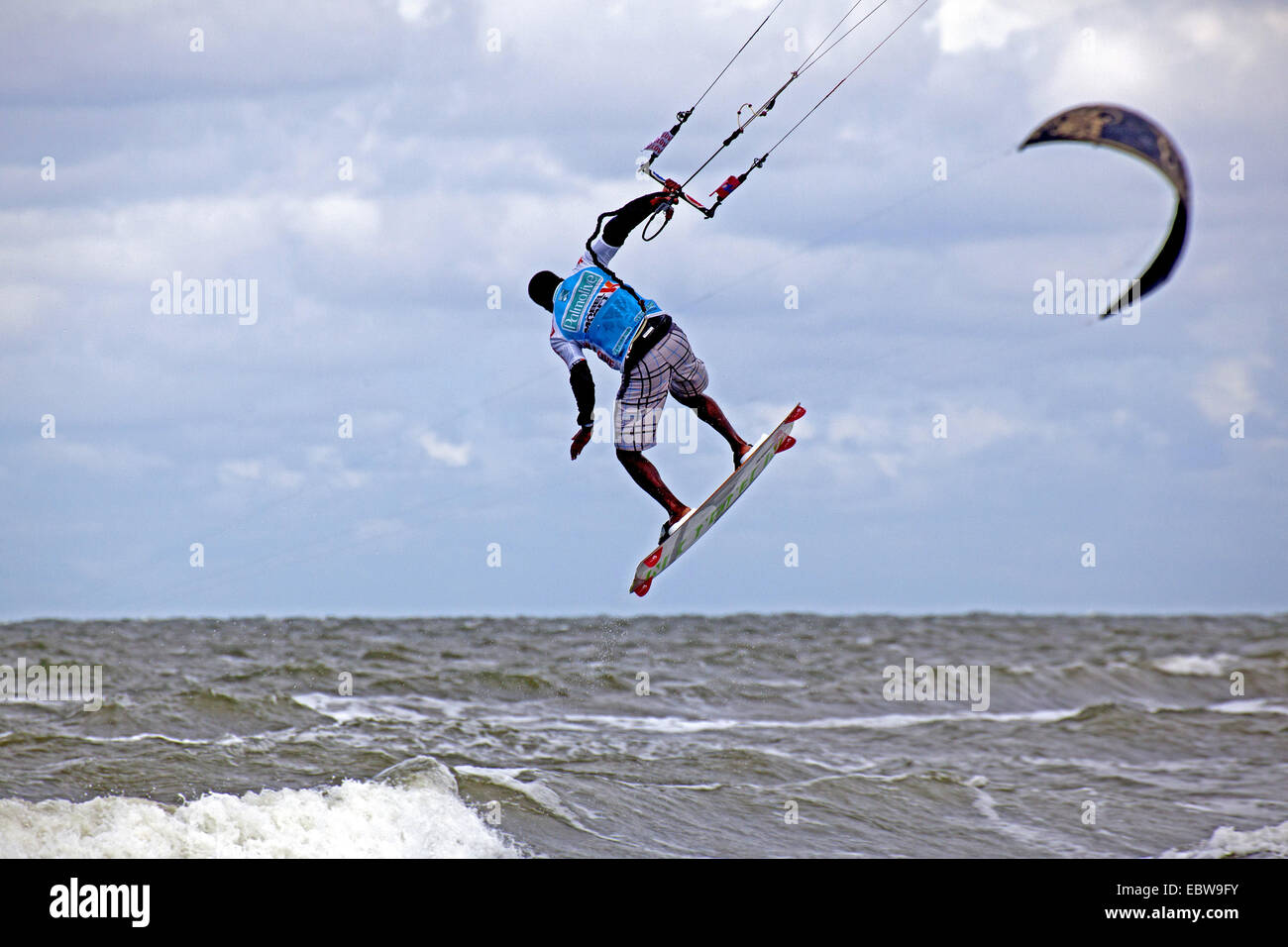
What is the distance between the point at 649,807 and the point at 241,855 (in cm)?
560

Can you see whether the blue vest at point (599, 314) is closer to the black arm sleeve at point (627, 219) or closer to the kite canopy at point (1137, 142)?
the black arm sleeve at point (627, 219)

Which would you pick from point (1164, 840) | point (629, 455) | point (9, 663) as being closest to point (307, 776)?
point (629, 455)

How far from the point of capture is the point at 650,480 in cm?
1162

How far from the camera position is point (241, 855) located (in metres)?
14.3

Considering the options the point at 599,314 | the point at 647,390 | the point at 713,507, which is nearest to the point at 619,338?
the point at 599,314

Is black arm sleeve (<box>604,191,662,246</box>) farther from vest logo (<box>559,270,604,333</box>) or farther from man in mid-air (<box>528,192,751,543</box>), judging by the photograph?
vest logo (<box>559,270,604,333</box>)

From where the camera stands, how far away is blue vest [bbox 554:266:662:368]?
11.0m

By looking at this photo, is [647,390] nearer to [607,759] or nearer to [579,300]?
[579,300]

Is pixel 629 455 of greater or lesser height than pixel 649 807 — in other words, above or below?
above

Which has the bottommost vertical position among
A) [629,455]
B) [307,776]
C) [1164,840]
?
[1164,840]

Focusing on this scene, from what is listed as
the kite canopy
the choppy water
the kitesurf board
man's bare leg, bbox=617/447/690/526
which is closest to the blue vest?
man's bare leg, bbox=617/447/690/526

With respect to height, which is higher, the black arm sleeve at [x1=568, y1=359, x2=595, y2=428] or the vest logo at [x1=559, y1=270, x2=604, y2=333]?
the vest logo at [x1=559, y1=270, x2=604, y2=333]

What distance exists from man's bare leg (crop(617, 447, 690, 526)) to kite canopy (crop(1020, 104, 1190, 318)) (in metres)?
3.82
